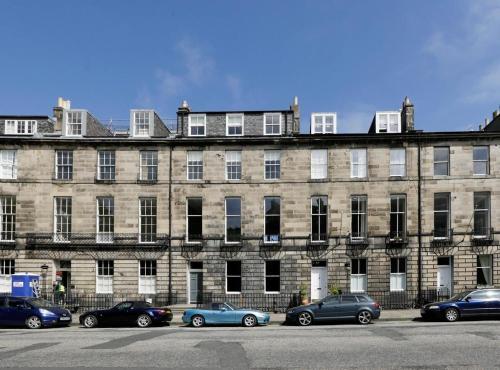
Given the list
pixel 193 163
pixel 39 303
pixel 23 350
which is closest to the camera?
pixel 23 350

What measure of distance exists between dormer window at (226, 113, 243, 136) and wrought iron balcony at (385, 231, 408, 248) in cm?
1169

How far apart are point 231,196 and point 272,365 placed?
19003 mm

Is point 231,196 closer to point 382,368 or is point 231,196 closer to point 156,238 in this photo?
point 156,238

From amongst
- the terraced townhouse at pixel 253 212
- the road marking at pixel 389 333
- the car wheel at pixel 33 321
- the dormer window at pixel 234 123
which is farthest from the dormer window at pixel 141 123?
the road marking at pixel 389 333

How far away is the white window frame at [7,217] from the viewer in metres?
30.5

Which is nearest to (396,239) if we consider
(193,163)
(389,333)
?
(389,333)

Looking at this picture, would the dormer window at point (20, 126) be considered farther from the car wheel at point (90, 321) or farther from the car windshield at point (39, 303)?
the car wheel at point (90, 321)

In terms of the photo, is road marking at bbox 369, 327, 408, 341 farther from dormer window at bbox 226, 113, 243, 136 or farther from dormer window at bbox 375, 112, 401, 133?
dormer window at bbox 226, 113, 243, 136

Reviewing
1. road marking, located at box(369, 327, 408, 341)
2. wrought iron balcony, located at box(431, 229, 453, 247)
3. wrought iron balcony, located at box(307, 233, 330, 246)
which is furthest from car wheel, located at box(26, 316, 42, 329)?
wrought iron balcony, located at box(431, 229, 453, 247)

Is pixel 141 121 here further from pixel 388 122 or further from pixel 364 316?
pixel 364 316

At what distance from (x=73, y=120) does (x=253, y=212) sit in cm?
1360

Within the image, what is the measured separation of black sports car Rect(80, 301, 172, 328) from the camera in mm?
22156

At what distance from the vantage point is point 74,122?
105 ft

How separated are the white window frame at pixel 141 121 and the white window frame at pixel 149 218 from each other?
4.58m
